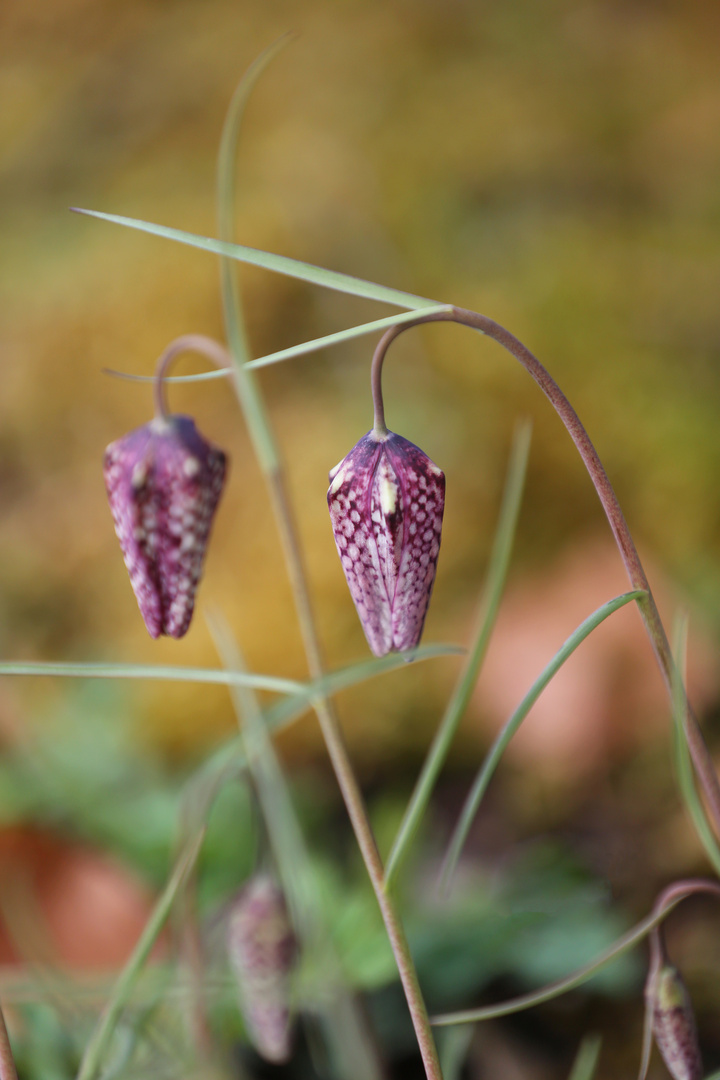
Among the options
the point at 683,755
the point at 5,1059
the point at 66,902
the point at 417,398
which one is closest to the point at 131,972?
the point at 5,1059

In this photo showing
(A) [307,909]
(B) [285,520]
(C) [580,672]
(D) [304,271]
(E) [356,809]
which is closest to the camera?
(D) [304,271]

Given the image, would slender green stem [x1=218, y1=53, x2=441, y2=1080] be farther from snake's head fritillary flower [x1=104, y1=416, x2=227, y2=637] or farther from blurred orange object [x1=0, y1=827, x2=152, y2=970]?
blurred orange object [x1=0, y1=827, x2=152, y2=970]

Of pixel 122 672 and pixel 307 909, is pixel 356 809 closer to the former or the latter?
pixel 122 672

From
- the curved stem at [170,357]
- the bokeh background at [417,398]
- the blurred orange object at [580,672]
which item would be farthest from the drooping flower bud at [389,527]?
the blurred orange object at [580,672]

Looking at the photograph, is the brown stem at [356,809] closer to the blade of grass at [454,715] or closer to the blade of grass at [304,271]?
the blade of grass at [454,715]

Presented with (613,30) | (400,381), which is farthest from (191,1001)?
(613,30)

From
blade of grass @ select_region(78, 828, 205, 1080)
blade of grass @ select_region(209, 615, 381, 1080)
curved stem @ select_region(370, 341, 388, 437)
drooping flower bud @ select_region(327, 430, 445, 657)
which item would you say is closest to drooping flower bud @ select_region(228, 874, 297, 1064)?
blade of grass @ select_region(209, 615, 381, 1080)

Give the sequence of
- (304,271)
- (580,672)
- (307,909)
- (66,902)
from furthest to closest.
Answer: (580,672), (66,902), (307,909), (304,271)
